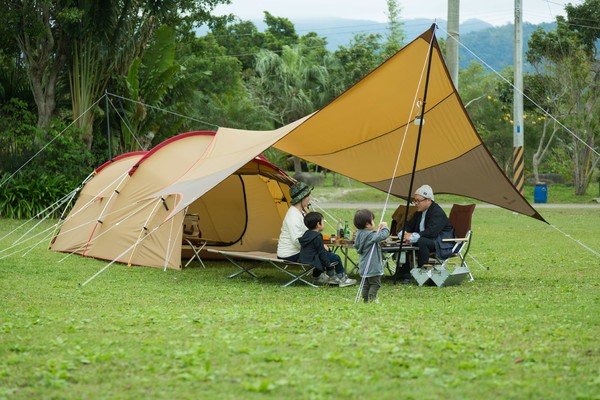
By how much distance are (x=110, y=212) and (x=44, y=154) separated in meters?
8.83

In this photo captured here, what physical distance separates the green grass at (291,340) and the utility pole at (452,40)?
6.25 m

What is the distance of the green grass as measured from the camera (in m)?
4.69

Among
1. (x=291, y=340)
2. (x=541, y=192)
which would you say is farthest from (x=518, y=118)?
(x=291, y=340)

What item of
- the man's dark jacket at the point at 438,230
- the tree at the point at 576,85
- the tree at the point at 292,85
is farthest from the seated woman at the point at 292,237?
the tree at the point at 292,85

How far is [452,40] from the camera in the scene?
51.5 feet

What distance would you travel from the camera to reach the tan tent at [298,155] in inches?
390

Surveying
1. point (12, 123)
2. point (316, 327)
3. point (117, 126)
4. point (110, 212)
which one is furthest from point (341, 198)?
point (316, 327)

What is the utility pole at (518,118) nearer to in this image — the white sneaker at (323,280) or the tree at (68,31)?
the tree at (68,31)

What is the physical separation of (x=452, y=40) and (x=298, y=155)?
17.9ft

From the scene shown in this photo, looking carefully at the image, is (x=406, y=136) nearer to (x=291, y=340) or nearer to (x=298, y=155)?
(x=298, y=155)

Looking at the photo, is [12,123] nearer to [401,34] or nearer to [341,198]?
[341,198]

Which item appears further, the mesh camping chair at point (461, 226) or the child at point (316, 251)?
the mesh camping chair at point (461, 226)

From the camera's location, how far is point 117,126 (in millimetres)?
21844

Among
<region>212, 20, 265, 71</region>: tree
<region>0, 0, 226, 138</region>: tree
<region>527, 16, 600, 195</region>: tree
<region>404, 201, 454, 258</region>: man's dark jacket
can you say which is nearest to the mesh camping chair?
<region>404, 201, 454, 258</region>: man's dark jacket
